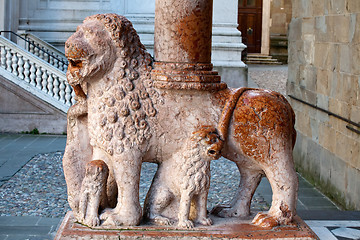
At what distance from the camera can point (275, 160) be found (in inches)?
148

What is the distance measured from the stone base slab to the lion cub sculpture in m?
0.07

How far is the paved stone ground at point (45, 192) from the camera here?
5270mm

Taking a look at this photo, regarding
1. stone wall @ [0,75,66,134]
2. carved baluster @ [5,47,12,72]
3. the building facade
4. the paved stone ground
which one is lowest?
the paved stone ground

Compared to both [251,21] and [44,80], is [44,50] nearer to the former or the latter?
[44,80]

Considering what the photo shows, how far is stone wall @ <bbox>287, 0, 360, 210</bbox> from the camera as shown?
659 cm

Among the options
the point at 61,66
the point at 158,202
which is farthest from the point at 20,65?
the point at 158,202

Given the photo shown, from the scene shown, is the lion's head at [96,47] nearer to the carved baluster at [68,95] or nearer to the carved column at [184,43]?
the carved column at [184,43]

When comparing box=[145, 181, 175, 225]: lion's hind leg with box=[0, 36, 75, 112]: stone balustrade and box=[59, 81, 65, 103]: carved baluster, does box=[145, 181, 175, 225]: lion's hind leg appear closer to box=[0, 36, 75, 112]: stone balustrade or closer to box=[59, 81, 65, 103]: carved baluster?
box=[0, 36, 75, 112]: stone balustrade

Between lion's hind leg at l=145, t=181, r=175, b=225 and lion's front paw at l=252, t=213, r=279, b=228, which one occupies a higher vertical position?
lion's hind leg at l=145, t=181, r=175, b=225

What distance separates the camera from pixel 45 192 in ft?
22.9

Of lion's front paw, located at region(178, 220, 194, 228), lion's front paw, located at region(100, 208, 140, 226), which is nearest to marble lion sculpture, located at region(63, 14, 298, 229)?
lion's front paw, located at region(100, 208, 140, 226)

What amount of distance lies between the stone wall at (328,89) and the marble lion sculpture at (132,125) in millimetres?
2959

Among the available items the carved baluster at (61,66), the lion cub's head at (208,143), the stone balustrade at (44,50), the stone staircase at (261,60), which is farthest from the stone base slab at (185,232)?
the stone staircase at (261,60)

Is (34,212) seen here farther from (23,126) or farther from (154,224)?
(23,126)
